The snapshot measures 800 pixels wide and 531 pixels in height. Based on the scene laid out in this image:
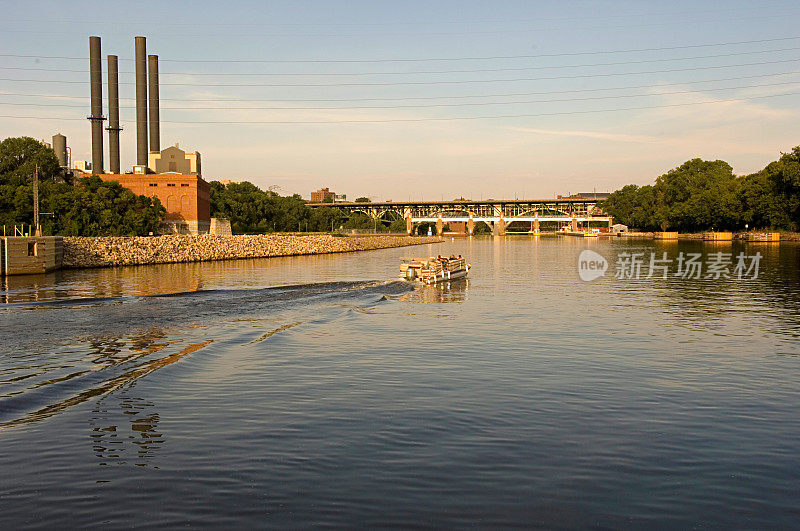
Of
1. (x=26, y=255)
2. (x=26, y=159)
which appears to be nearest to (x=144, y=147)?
(x=26, y=159)

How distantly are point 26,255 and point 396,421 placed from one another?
60.0 meters

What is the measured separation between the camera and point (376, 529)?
1138cm

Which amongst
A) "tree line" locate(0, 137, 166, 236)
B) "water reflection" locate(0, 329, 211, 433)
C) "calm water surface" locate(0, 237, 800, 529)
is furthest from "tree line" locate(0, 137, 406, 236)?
"calm water surface" locate(0, 237, 800, 529)

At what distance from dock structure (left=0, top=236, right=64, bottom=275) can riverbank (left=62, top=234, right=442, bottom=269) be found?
24.2 ft

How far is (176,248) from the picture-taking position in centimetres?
9744

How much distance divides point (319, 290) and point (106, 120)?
12524cm

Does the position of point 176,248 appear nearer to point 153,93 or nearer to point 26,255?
point 26,255

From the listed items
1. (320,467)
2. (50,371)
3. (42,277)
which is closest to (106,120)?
(42,277)

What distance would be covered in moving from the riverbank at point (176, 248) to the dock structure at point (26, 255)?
736cm

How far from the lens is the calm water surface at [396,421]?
40.2ft

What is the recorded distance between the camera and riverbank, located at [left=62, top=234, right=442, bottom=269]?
81250 millimetres

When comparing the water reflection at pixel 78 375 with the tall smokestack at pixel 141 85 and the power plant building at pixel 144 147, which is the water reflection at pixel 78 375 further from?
the tall smokestack at pixel 141 85

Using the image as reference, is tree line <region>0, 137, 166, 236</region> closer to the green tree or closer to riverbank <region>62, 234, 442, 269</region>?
the green tree

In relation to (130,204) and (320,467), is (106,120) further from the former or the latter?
(320,467)
